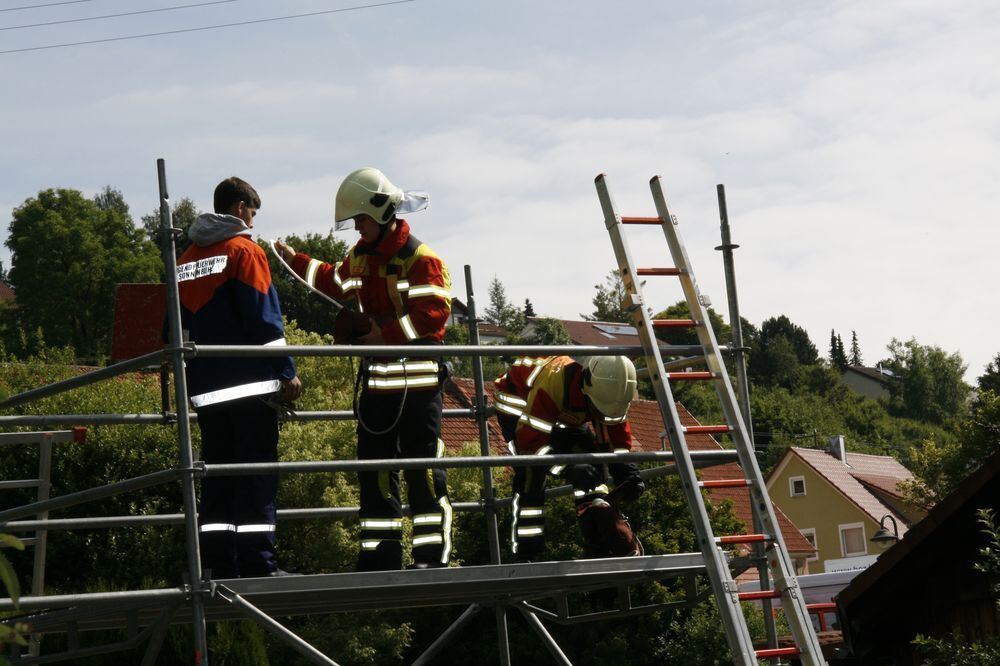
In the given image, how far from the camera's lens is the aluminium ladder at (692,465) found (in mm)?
5922

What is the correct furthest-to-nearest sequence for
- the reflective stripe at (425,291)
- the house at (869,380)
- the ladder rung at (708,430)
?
the house at (869,380), the reflective stripe at (425,291), the ladder rung at (708,430)

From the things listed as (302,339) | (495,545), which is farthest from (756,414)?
(495,545)

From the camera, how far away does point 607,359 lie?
7785mm

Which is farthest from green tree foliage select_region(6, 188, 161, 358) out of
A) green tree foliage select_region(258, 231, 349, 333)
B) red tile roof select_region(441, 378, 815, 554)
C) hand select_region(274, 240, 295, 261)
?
hand select_region(274, 240, 295, 261)

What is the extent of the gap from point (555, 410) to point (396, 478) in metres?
1.67

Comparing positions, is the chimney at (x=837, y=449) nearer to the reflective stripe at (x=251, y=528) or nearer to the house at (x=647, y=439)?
the house at (x=647, y=439)

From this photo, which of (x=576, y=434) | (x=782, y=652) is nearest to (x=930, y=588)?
(x=576, y=434)

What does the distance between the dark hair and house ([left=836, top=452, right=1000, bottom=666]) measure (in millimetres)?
6114

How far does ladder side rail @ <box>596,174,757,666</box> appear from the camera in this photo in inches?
227

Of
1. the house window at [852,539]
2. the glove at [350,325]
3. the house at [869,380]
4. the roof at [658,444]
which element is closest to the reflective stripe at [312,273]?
the glove at [350,325]

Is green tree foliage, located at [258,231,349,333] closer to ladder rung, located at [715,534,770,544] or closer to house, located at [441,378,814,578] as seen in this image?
house, located at [441,378,814,578]

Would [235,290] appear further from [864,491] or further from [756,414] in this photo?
[756,414]

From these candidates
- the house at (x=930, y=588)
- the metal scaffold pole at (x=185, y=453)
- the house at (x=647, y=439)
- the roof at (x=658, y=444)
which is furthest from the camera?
the roof at (x=658, y=444)

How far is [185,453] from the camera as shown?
5.35m
